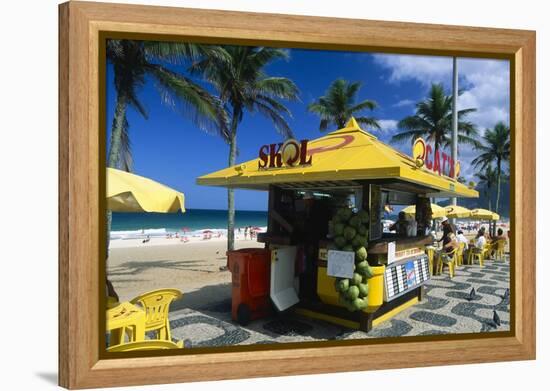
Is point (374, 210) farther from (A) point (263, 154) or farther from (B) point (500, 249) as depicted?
(B) point (500, 249)

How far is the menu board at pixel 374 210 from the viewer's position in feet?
17.6

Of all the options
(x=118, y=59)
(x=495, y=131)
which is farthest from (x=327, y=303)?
(x=495, y=131)

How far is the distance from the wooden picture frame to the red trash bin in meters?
1.54

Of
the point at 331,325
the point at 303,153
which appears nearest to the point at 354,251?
the point at 331,325

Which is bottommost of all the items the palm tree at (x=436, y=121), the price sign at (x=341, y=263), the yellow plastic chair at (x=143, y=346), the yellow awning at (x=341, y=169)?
the yellow plastic chair at (x=143, y=346)

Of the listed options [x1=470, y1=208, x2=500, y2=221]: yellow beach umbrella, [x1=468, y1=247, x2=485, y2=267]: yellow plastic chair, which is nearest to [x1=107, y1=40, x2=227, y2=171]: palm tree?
[x1=468, y1=247, x2=485, y2=267]: yellow plastic chair

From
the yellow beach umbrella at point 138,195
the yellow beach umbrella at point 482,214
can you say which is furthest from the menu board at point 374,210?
the yellow beach umbrella at point 482,214

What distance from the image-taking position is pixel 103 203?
369cm

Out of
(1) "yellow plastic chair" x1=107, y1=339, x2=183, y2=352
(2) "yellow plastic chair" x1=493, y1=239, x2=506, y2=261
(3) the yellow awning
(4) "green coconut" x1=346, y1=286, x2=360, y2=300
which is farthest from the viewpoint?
(2) "yellow plastic chair" x1=493, y1=239, x2=506, y2=261

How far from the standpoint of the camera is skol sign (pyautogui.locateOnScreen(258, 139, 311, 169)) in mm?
4898

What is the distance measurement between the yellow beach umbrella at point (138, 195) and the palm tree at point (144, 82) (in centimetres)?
176

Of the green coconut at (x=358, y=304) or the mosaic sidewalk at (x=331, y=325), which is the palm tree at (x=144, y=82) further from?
the green coconut at (x=358, y=304)

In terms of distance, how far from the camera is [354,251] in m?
4.98

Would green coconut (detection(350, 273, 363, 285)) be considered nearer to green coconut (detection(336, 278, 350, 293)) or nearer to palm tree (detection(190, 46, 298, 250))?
green coconut (detection(336, 278, 350, 293))
